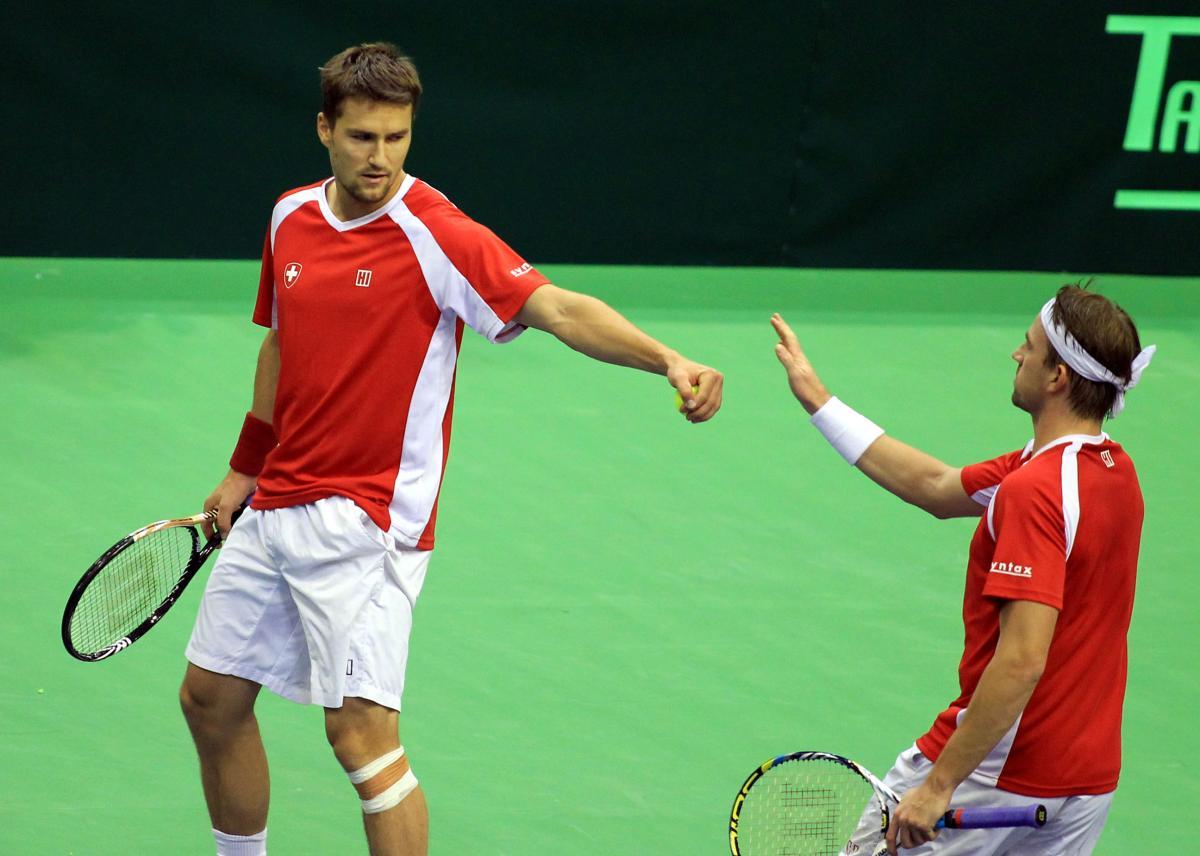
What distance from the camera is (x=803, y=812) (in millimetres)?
4281

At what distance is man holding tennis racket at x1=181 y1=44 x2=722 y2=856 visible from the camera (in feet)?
12.7

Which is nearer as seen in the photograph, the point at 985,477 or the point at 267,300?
the point at 985,477

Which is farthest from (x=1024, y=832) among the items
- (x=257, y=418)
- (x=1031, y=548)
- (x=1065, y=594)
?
(x=257, y=418)

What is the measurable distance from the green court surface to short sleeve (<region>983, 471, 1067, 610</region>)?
1744 mm

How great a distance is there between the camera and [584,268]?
32.0 feet

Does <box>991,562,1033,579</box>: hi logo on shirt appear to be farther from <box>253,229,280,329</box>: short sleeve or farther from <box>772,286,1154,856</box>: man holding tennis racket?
<box>253,229,280,329</box>: short sleeve

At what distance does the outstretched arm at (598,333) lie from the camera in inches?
145

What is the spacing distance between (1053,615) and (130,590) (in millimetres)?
2404

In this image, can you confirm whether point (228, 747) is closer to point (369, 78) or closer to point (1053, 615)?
point (369, 78)

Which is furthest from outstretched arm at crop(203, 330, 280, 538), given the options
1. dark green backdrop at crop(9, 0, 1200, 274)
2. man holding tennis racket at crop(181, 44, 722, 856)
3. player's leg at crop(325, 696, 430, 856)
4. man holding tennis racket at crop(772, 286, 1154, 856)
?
dark green backdrop at crop(9, 0, 1200, 274)

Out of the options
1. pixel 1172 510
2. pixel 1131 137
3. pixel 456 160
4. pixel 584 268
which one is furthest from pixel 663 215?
pixel 1172 510

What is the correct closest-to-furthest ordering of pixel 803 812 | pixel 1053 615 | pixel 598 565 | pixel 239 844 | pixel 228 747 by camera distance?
pixel 1053 615
pixel 228 747
pixel 239 844
pixel 803 812
pixel 598 565

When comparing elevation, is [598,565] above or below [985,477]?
below

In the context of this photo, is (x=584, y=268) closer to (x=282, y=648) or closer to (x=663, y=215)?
(x=663, y=215)
